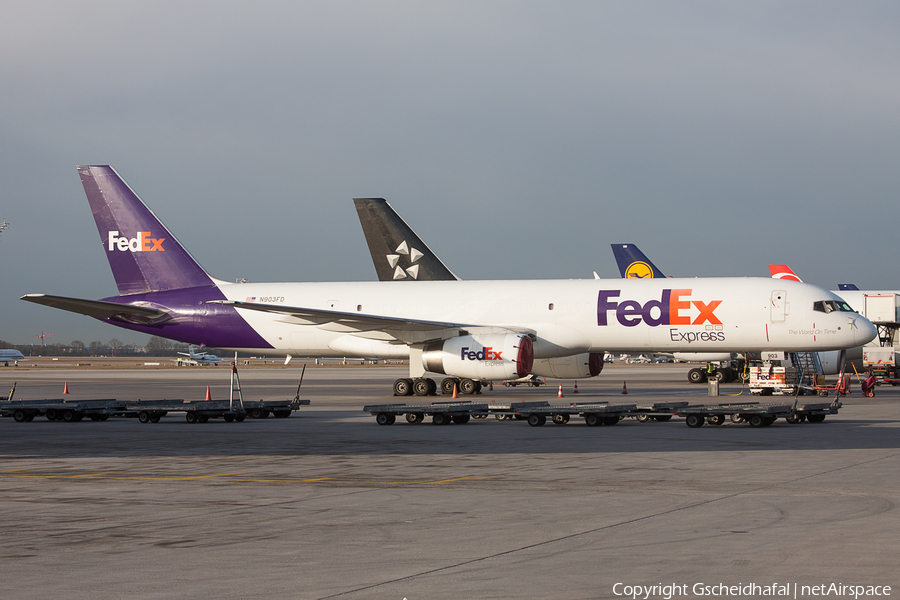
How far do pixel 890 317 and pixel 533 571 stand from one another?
131ft

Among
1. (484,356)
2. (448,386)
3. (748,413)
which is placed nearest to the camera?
(748,413)

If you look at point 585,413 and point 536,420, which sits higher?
point 585,413

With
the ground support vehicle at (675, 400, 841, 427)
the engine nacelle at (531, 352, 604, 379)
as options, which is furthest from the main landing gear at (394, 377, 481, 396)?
the ground support vehicle at (675, 400, 841, 427)

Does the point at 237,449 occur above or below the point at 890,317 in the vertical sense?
below

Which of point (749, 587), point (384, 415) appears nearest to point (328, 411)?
point (384, 415)

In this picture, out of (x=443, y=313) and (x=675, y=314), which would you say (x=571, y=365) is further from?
(x=443, y=313)

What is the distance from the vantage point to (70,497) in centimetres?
1054

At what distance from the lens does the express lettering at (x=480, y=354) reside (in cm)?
3020

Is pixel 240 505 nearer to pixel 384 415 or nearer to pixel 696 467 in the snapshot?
pixel 696 467

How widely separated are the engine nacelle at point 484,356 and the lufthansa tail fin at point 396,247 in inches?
643

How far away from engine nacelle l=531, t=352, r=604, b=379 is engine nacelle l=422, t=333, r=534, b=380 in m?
2.45

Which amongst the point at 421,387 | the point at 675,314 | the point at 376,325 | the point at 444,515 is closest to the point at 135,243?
the point at 376,325

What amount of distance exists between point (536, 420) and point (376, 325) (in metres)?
12.6

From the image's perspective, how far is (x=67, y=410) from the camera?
23.3 metres
